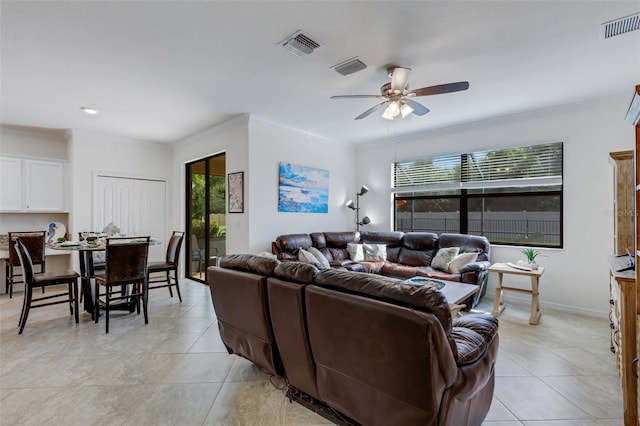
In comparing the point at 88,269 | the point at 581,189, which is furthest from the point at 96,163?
the point at 581,189

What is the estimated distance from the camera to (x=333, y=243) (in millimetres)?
5262

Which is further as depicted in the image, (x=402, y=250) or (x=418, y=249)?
(x=402, y=250)

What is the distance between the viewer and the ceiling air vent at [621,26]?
2.22m

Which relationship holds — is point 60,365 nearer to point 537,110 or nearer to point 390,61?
point 390,61

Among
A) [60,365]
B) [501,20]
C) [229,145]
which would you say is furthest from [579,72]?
[60,365]

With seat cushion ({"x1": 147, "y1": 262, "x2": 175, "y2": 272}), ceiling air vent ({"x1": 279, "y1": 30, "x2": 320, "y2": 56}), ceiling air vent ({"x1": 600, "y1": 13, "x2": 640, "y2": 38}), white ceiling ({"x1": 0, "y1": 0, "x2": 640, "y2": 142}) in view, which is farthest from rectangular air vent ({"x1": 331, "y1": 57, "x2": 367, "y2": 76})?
seat cushion ({"x1": 147, "y1": 262, "x2": 175, "y2": 272})

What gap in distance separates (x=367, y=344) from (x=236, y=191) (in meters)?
3.63

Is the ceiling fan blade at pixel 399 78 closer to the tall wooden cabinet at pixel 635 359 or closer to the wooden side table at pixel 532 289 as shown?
the tall wooden cabinet at pixel 635 359

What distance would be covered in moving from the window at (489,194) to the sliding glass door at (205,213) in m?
3.25

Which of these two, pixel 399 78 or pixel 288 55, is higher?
pixel 288 55

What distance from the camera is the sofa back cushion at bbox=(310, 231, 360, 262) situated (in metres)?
5.08

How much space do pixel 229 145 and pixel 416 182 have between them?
3338 millimetres

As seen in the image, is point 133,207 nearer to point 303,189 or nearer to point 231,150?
point 231,150

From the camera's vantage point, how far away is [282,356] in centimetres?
199
